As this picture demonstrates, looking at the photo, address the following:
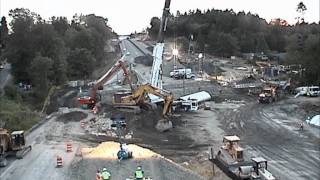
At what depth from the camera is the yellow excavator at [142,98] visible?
3875 cm

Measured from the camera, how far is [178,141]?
3341 centimetres

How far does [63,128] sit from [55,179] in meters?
13.3

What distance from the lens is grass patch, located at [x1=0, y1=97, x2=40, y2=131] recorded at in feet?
120

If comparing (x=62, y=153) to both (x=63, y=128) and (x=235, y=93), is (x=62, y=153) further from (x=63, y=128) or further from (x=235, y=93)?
(x=235, y=93)

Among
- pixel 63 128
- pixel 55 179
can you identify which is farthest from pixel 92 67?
pixel 55 179

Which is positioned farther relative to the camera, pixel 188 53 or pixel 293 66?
pixel 188 53

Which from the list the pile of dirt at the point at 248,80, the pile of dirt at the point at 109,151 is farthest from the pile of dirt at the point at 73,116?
the pile of dirt at the point at 248,80

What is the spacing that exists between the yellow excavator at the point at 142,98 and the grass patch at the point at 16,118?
282 inches

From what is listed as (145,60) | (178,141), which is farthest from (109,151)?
(145,60)

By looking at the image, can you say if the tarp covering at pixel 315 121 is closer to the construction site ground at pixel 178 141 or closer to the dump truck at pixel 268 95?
the construction site ground at pixel 178 141

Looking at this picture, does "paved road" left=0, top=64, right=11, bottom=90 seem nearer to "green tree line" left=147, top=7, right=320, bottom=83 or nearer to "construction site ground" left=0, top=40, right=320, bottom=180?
"construction site ground" left=0, top=40, right=320, bottom=180

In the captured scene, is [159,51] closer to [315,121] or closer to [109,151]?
[315,121]

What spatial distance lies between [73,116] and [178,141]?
38.0 ft

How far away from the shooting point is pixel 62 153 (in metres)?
29.3
